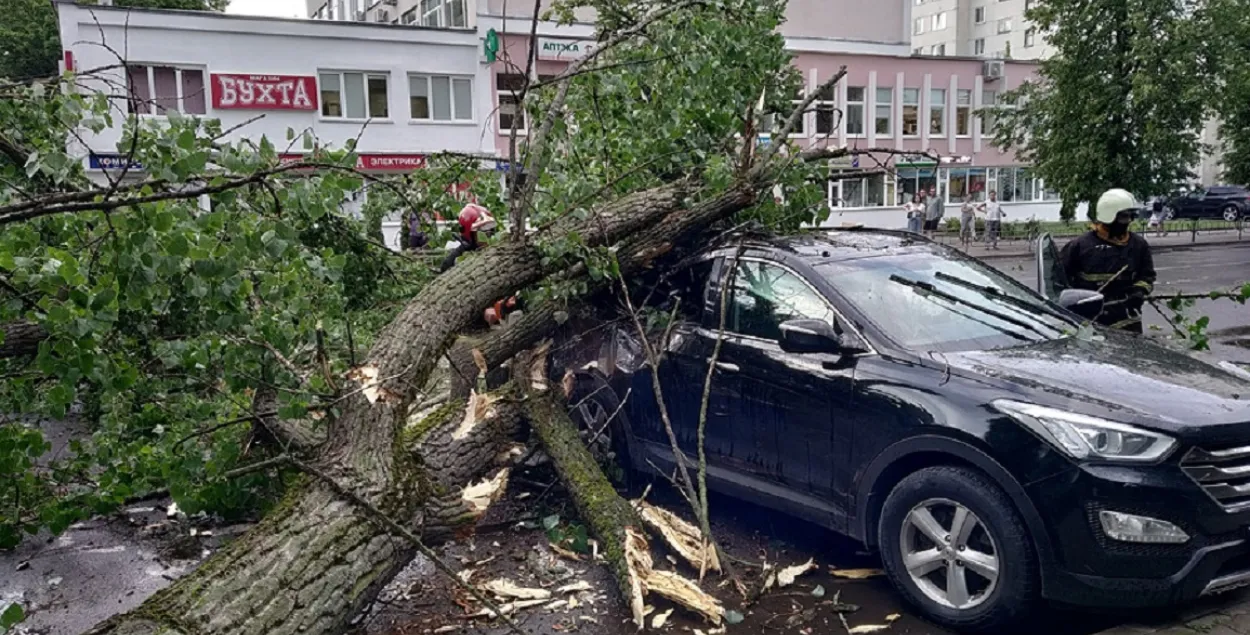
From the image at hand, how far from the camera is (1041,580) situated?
3.68m

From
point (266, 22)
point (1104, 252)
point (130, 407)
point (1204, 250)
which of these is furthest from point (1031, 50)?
point (130, 407)

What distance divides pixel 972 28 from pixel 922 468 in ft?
251

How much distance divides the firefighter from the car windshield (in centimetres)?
141

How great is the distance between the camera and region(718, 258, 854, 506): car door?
445cm

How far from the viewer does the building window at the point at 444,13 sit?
35.7 meters

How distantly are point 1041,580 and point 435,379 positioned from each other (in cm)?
368

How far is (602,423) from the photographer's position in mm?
5809

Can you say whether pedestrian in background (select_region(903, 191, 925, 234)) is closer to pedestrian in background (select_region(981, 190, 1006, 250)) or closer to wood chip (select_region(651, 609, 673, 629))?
pedestrian in background (select_region(981, 190, 1006, 250))

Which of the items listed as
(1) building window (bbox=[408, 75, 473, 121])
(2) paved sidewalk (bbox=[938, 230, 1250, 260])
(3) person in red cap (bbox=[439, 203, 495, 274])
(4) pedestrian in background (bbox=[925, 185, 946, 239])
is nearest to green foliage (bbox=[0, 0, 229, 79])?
(1) building window (bbox=[408, 75, 473, 121])

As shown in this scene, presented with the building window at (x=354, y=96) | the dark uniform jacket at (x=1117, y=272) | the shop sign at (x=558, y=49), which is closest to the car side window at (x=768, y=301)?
the dark uniform jacket at (x=1117, y=272)

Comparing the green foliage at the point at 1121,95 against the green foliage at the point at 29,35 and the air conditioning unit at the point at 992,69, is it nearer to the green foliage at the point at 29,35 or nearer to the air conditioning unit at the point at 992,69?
the air conditioning unit at the point at 992,69

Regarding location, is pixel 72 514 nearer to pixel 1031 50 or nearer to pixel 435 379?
pixel 435 379

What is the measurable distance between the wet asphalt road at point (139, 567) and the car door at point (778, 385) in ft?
1.65

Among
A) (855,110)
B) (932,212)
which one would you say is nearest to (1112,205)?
(932,212)
